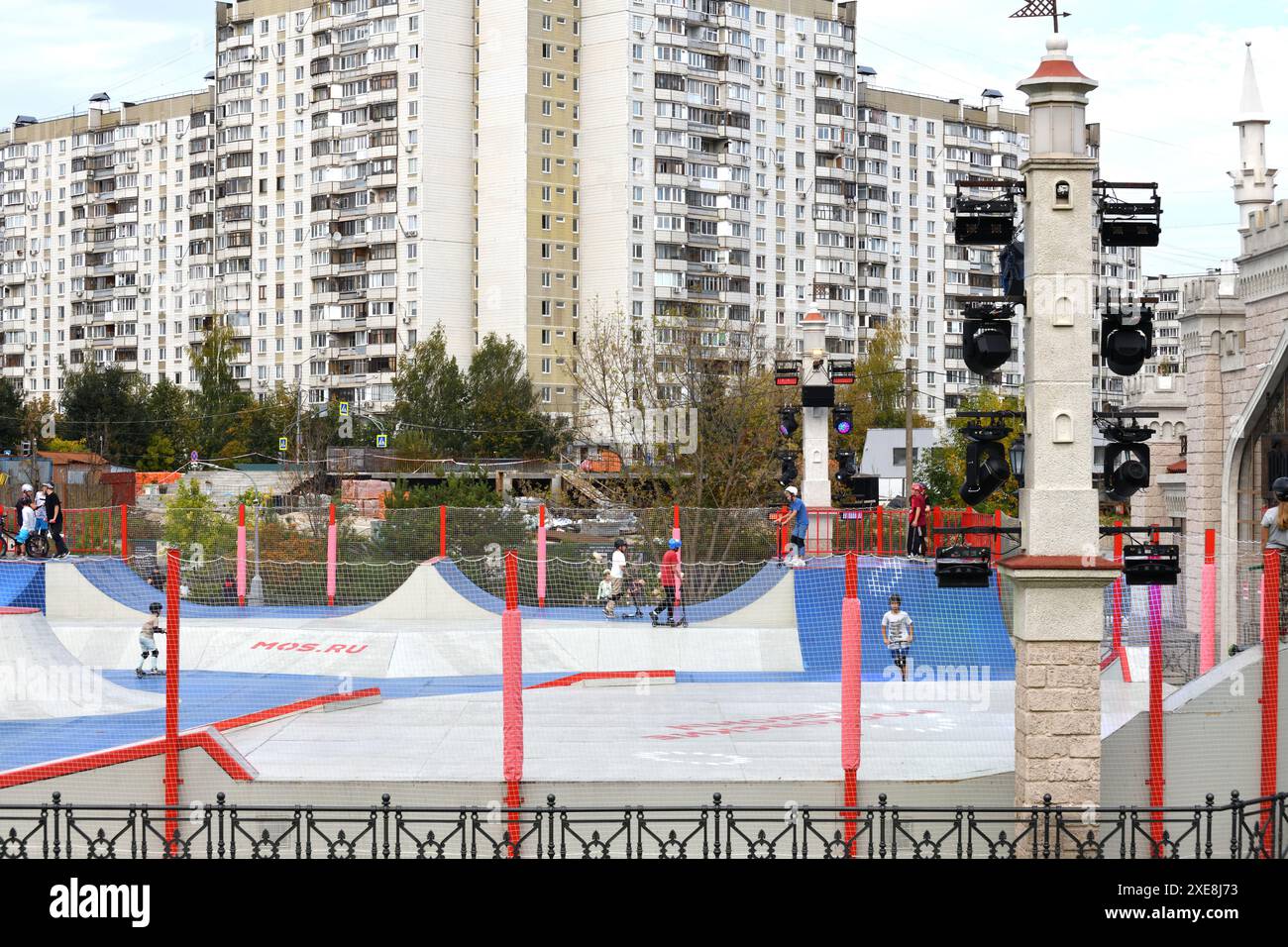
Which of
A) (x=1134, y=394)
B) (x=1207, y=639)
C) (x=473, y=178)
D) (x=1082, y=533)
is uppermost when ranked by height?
(x=473, y=178)

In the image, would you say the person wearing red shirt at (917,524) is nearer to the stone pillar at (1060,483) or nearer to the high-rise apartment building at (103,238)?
the stone pillar at (1060,483)

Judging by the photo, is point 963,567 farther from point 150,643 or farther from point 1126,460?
Result: point 150,643

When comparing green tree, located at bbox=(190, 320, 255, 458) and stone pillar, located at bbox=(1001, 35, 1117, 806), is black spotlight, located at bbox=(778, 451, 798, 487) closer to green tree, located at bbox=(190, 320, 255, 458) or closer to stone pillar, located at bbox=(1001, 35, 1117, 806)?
stone pillar, located at bbox=(1001, 35, 1117, 806)

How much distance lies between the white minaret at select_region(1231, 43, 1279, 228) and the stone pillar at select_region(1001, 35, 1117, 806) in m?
19.4

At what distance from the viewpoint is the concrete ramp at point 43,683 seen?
15.8 m

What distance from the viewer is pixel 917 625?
19.5m

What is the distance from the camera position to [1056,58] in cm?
1124

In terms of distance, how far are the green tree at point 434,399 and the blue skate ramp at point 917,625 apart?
48531 mm

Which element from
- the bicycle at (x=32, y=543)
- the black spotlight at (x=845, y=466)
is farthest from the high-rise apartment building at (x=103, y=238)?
the black spotlight at (x=845, y=466)

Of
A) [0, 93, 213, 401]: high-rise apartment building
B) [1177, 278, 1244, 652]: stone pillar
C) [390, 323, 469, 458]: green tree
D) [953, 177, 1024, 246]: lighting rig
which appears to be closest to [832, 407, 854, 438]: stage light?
[1177, 278, 1244, 652]: stone pillar

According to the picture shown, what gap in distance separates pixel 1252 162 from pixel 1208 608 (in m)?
17.2
